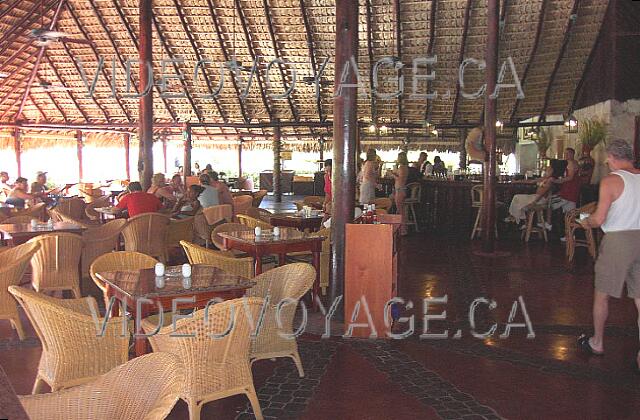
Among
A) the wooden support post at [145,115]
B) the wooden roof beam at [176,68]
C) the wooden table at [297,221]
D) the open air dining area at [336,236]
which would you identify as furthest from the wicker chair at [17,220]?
the wooden roof beam at [176,68]

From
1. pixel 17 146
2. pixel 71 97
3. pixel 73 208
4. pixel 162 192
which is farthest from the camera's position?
pixel 17 146

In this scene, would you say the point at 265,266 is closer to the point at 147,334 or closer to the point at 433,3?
the point at 147,334

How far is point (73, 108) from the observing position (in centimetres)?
1944

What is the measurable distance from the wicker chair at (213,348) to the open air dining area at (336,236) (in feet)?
0.04

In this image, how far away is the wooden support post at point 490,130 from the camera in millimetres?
9375

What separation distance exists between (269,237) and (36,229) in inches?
92.0

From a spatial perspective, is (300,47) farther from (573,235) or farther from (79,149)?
(79,149)

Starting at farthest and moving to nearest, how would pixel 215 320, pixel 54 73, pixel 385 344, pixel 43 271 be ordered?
pixel 54 73 → pixel 43 271 → pixel 385 344 → pixel 215 320

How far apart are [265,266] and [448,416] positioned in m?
3.64

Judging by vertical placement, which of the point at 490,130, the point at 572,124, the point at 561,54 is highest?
the point at 561,54

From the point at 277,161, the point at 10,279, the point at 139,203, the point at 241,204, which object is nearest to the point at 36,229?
the point at 10,279

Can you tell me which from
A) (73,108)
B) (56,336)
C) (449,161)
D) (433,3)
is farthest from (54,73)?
(56,336)

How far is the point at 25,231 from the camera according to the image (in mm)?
6074

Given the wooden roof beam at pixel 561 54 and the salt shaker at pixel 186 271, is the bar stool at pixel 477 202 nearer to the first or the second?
the wooden roof beam at pixel 561 54
